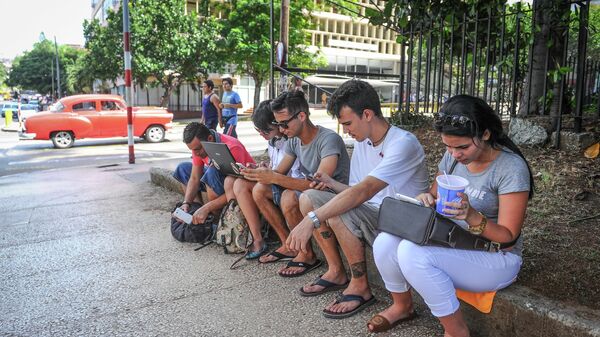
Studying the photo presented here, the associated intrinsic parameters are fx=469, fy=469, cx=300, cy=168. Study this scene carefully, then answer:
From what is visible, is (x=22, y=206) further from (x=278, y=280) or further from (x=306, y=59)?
(x=306, y=59)

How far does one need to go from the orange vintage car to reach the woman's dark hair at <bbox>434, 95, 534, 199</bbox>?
13.9 m

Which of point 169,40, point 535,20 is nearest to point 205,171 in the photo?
point 535,20

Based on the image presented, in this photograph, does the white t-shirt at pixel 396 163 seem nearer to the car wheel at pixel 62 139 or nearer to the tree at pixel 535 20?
the tree at pixel 535 20

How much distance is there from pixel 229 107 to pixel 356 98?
706cm

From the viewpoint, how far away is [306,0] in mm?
25438

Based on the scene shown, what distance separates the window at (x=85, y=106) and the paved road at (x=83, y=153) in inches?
45.5

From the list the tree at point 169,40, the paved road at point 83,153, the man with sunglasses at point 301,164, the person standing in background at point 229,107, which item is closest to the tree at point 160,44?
the tree at point 169,40

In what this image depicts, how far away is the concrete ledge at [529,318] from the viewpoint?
2.09 m

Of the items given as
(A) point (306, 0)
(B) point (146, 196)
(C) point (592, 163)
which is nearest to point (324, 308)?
(C) point (592, 163)

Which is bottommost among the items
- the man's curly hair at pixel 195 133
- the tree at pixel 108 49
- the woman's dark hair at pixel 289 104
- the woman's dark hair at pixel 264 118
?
the man's curly hair at pixel 195 133

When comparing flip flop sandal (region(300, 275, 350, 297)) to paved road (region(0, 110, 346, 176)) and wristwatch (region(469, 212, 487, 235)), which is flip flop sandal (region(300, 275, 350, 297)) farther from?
paved road (region(0, 110, 346, 176))

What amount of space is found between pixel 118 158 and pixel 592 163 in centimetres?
1013

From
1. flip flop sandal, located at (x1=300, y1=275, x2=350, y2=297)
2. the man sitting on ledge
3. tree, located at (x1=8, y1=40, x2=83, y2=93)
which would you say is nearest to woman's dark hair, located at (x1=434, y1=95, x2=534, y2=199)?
flip flop sandal, located at (x1=300, y1=275, x2=350, y2=297)

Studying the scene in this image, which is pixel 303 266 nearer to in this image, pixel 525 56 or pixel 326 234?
pixel 326 234
